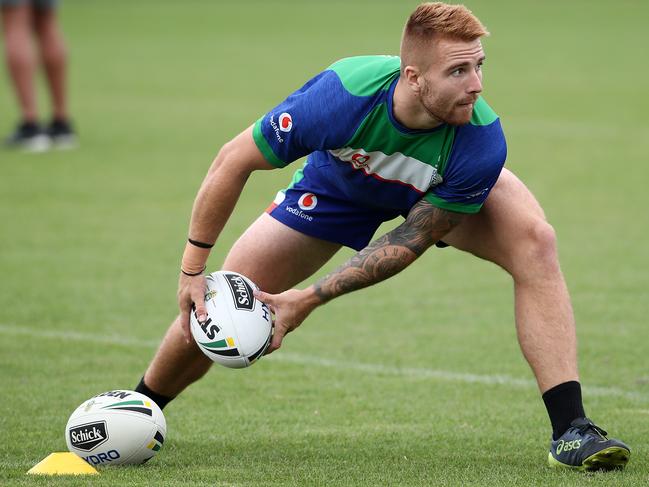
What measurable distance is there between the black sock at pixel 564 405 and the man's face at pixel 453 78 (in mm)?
1330

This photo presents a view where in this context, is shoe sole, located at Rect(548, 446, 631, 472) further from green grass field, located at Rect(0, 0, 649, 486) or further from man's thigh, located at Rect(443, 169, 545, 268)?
man's thigh, located at Rect(443, 169, 545, 268)

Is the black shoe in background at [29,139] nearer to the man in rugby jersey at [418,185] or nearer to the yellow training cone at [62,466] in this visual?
the man in rugby jersey at [418,185]

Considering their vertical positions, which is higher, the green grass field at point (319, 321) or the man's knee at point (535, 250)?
the man's knee at point (535, 250)

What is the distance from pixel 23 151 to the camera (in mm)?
16312

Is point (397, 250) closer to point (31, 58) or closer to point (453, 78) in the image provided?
point (453, 78)

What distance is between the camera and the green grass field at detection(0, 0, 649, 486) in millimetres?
6012

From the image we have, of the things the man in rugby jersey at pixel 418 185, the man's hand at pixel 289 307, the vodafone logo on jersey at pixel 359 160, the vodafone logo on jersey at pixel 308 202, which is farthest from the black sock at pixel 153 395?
the vodafone logo on jersey at pixel 359 160

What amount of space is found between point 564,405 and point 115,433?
2.02 metres

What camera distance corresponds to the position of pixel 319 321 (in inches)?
360

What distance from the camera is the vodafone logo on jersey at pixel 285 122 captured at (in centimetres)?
550

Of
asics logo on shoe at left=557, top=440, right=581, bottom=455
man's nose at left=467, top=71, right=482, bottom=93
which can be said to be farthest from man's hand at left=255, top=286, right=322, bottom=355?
asics logo on shoe at left=557, top=440, right=581, bottom=455

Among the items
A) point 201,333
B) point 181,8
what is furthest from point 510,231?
point 181,8

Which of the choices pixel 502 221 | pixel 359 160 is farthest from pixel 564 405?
pixel 359 160

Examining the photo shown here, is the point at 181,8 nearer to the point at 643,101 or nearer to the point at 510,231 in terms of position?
the point at 643,101
